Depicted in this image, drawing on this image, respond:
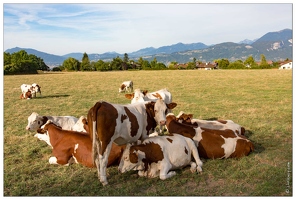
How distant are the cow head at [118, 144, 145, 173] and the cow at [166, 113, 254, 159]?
4.72 ft

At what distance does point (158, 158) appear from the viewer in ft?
18.1

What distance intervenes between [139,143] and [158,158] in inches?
18.9

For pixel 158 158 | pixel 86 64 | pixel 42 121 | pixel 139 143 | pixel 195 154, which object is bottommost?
pixel 195 154

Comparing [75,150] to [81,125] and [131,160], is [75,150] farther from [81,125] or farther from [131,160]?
[81,125]

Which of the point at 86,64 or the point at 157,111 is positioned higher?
the point at 86,64

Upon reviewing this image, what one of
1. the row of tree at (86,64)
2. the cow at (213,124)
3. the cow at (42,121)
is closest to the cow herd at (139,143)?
the cow at (213,124)

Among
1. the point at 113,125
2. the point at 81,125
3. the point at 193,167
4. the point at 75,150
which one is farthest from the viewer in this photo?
the point at 81,125

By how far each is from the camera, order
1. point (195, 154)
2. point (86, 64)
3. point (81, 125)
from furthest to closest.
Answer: point (86, 64), point (81, 125), point (195, 154)

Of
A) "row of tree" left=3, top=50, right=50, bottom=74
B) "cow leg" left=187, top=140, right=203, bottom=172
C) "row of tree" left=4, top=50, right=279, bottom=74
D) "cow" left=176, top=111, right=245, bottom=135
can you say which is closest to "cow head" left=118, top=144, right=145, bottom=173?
"cow leg" left=187, top=140, right=203, bottom=172

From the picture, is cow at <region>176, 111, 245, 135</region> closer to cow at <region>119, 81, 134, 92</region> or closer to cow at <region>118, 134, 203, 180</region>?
cow at <region>118, 134, 203, 180</region>

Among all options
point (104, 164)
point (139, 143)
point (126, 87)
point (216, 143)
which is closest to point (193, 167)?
point (216, 143)

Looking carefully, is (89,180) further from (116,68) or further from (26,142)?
(116,68)

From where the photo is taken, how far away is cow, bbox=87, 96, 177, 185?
16.6 ft

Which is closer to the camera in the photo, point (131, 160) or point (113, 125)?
point (113, 125)
